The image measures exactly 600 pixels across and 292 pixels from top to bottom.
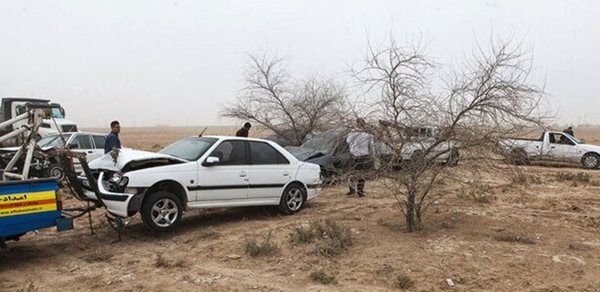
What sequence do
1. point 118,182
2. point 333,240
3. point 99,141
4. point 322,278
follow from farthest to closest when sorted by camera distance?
point 99,141, point 118,182, point 333,240, point 322,278

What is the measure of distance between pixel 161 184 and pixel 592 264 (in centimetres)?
569

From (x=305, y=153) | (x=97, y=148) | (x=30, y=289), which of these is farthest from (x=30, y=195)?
(x=97, y=148)

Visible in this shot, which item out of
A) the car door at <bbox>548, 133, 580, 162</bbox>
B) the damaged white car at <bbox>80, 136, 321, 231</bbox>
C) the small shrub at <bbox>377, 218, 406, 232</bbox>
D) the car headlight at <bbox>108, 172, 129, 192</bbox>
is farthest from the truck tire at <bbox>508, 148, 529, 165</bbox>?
the car door at <bbox>548, 133, 580, 162</bbox>

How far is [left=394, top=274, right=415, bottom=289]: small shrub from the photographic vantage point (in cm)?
531

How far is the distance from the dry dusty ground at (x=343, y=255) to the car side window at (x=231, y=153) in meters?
1.05

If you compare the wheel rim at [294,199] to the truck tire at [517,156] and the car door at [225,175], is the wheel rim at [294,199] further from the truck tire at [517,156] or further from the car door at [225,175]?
the truck tire at [517,156]

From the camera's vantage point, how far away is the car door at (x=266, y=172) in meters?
8.61

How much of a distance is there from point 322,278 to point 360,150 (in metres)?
2.31

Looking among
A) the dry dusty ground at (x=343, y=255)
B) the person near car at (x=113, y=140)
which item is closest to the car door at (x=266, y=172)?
the dry dusty ground at (x=343, y=255)

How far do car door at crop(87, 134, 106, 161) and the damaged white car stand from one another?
7976 mm

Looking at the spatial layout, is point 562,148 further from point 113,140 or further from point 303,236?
point 113,140

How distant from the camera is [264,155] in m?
8.86

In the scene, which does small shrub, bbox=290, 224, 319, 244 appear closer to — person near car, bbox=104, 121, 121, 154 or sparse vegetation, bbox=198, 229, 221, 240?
sparse vegetation, bbox=198, 229, 221, 240

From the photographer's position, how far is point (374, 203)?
386 inches
